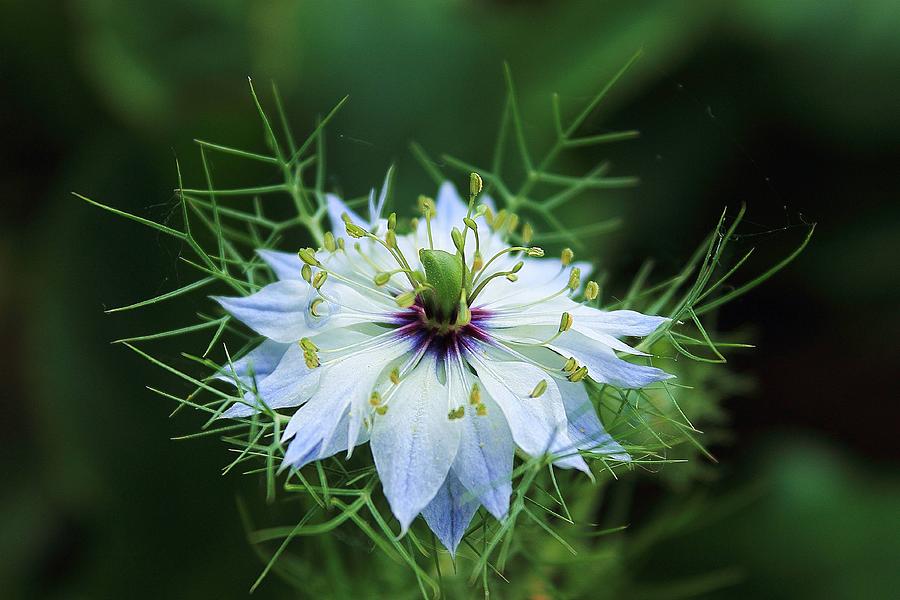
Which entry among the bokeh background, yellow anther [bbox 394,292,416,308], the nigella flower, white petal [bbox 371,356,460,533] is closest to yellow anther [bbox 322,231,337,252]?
the nigella flower

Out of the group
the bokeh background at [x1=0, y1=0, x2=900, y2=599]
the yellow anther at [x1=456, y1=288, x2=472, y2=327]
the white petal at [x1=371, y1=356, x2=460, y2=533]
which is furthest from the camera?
the bokeh background at [x1=0, y1=0, x2=900, y2=599]

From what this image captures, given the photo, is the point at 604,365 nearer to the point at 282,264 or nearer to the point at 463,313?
the point at 463,313

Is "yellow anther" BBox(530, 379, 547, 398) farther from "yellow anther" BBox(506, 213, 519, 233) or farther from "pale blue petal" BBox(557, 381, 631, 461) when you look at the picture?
"yellow anther" BBox(506, 213, 519, 233)

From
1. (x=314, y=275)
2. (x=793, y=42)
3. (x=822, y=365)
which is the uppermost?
(x=314, y=275)

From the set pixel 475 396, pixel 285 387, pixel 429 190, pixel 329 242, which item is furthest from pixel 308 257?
pixel 429 190

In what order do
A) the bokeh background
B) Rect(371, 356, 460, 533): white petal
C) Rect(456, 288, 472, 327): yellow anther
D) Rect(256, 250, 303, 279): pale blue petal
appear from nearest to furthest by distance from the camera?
Rect(371, 356, 460, 533): white petal < Rect(456, 288, 472, 327): yellow anther < Rect(256, 250, 303, 279): pale blue petal < the bokeh background

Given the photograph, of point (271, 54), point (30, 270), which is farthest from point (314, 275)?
point (30, 270)

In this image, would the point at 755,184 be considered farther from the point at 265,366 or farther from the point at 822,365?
the point at 265,366
